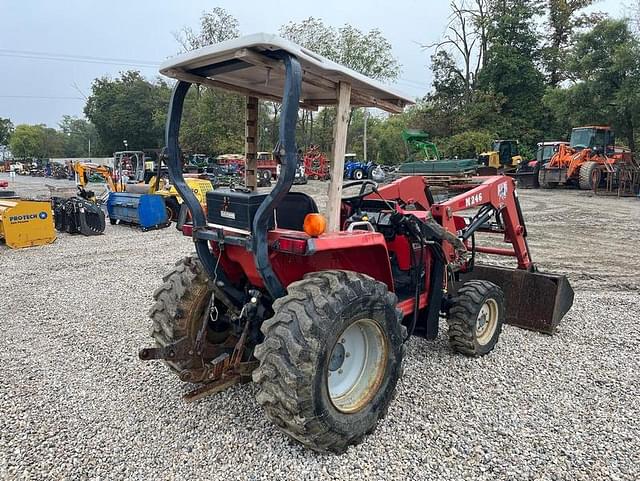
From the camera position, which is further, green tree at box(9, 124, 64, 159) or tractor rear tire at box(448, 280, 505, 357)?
green tree at box(9, 124, 64, 159)

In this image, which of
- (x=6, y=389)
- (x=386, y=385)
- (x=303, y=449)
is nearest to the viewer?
(x=303, y=449)

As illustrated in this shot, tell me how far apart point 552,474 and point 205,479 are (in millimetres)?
1786

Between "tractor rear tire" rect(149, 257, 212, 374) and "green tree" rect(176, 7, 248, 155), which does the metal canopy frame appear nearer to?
"tractor rear tire" rect(149, 257, 212, 374)

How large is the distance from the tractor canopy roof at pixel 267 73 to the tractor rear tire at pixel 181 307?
47.2 inches

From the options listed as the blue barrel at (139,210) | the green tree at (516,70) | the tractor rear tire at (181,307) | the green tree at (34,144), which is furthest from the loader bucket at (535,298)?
the green tree at (34,144)

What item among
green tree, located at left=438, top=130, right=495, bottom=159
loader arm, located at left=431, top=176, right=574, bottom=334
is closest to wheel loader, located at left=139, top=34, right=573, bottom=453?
loader arm, located at left=431, top=176, right=574, bottom=334

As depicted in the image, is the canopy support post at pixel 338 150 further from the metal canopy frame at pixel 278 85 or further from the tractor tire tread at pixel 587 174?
the tractor tire tread at pixel 587 174

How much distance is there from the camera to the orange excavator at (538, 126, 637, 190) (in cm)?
1864

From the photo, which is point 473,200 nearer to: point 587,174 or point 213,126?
point 587,174

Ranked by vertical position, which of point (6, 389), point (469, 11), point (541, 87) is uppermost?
point (469, 11)

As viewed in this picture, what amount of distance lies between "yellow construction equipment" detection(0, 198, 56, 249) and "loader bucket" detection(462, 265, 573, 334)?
843 centimetres

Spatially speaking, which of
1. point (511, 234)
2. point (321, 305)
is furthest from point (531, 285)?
point (321, 305)

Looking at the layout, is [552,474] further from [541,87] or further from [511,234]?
[541,87]

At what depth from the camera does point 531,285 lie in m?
4.66
